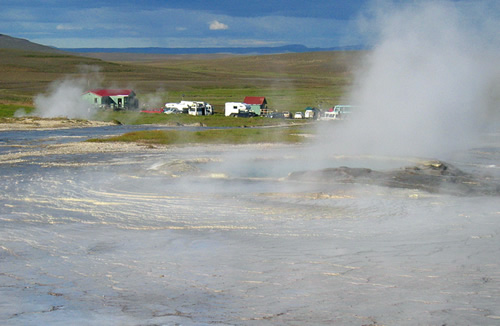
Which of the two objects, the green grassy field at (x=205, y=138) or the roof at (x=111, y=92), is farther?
the roof at (x=111, y=92)

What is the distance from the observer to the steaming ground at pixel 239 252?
613 cm

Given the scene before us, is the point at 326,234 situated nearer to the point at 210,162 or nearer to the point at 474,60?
the point at 210,162

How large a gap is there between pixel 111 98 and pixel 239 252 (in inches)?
1732

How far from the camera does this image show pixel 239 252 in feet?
27.3

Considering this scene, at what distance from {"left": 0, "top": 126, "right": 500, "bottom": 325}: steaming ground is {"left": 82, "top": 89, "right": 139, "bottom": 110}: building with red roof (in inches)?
1397

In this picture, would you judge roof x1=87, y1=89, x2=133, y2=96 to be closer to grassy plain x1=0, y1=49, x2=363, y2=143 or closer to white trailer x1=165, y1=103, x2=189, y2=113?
white trailer x1=165, y1=103, x2=189, y2=113

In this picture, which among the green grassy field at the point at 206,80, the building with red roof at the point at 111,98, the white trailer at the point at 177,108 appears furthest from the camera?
the green grassy field at the point at 206,80

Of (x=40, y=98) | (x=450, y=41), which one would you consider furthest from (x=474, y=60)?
(x=40, y=98)

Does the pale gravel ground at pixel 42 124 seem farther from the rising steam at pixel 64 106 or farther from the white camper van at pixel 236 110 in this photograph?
the white camper van at pixel 236 110

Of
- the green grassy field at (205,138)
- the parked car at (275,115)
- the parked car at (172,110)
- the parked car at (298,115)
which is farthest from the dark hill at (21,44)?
the green grassy field at (205,138)

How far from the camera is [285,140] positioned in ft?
85.0

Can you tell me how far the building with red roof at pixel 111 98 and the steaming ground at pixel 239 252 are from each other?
35.5m

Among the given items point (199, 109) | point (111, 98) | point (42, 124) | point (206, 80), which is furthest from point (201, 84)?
point (42, 124)

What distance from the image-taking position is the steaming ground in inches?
241
